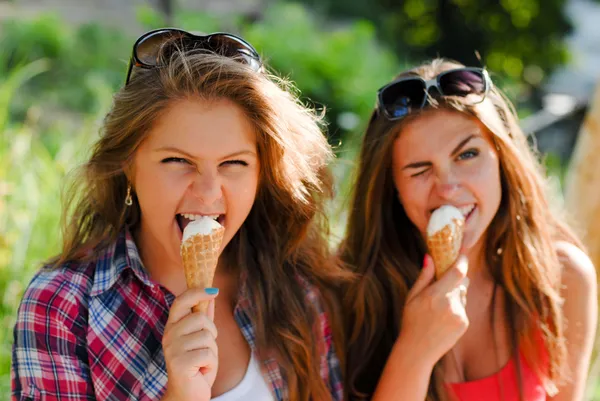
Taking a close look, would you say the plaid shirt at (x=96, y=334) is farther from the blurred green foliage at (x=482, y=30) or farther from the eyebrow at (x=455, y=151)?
the blurred green foliage at (x=482, y=30)

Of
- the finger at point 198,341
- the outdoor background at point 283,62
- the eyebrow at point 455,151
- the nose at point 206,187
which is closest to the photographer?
the finger at point 198,341

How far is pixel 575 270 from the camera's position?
286 cm

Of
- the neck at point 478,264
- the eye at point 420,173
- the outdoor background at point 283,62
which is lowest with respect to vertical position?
the neck at point 478,264

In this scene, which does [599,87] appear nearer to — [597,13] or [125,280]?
[125,280]

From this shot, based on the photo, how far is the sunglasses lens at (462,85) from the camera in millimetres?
2672

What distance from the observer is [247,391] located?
7.80 ft

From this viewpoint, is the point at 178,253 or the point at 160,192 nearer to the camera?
the point at 160,192

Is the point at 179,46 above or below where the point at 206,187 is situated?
above

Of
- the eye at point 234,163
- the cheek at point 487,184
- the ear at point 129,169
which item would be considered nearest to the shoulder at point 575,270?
the cheek at point 487,184

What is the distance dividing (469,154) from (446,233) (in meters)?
0.32

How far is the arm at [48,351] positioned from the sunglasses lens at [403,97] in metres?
1.29

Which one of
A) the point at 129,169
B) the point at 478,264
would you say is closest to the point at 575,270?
the point at 478,264

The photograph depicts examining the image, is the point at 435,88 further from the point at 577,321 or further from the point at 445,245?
the point at 577,321

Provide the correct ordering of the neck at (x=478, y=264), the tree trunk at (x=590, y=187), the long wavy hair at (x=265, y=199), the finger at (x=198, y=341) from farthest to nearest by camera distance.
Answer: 1. the tree trunk at (x=590, y=187)
2. the neck at (x=478, y=264)
3. the long wavy hair at (x=265, y=199)
4. the finger at (x=198, y=341)
